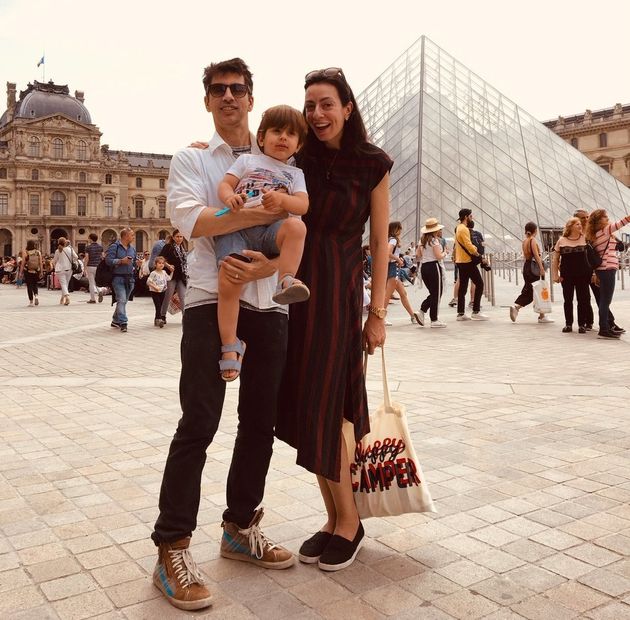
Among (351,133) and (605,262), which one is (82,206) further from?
(351,133)

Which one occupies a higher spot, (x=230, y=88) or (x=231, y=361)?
(x=230, y=88)

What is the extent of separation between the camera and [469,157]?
91.7ft

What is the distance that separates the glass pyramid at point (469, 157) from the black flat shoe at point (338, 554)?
889 inches

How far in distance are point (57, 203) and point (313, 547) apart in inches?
3136

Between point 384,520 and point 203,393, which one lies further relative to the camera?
point 384,520

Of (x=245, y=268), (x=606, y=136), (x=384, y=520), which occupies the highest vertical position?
(x=606, y=136)

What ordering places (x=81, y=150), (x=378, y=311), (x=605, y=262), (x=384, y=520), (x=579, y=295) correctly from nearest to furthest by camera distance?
(x=378, y=311) < (x=384, y=520) < (x=605, y=262) < (x=579, y=295) < (x=81, y=150)

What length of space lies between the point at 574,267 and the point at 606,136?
66.0 meters

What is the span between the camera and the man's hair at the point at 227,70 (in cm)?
228

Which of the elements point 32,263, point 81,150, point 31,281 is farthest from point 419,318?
point 81,150

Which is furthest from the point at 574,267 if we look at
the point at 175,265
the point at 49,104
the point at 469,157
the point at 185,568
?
the point at 49,104

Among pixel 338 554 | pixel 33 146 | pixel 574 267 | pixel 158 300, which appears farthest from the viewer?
pixel 33 146

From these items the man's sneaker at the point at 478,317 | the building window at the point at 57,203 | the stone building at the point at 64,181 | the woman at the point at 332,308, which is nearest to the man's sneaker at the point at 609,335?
the man's sneaker at the point at 478,317

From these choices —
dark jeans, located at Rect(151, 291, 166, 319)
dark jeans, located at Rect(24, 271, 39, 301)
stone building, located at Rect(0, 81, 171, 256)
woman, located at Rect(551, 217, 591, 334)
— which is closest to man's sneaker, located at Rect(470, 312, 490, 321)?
woman, located at Rect(551, 217, 591, 334)
